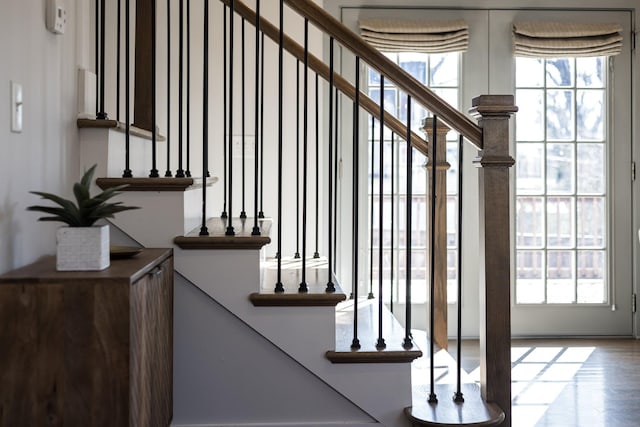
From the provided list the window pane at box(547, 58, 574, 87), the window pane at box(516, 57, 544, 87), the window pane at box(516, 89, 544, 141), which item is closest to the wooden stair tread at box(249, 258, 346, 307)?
the window pane at box(516, 89, 544, 141)

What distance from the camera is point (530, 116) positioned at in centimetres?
472

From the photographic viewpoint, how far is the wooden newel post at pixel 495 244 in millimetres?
2461

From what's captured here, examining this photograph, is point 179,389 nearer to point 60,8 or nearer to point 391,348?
point 391,348

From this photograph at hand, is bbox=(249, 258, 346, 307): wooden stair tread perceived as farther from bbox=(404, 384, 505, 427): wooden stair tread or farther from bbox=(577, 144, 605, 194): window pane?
bbox=(577, 144, 605, 194): window pane

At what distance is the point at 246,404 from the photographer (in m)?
2.52

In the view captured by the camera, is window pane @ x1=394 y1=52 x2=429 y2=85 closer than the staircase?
No

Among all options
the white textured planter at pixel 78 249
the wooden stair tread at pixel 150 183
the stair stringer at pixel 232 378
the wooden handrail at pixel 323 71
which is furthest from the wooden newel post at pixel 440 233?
the white textured planter at pixel 78 249

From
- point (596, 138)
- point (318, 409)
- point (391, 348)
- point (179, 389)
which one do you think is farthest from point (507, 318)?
point (596, 138)

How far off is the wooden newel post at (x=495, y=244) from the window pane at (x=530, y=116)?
7.68ft

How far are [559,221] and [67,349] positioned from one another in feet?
12.1

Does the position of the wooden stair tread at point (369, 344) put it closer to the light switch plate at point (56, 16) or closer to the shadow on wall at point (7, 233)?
the shadow on wall at point (7, 233)

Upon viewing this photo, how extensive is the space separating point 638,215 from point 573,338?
2.95 feet

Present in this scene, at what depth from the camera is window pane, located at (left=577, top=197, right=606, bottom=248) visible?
187 inches

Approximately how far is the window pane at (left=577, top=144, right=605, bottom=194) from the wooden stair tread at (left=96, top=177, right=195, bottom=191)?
3.13 meters
